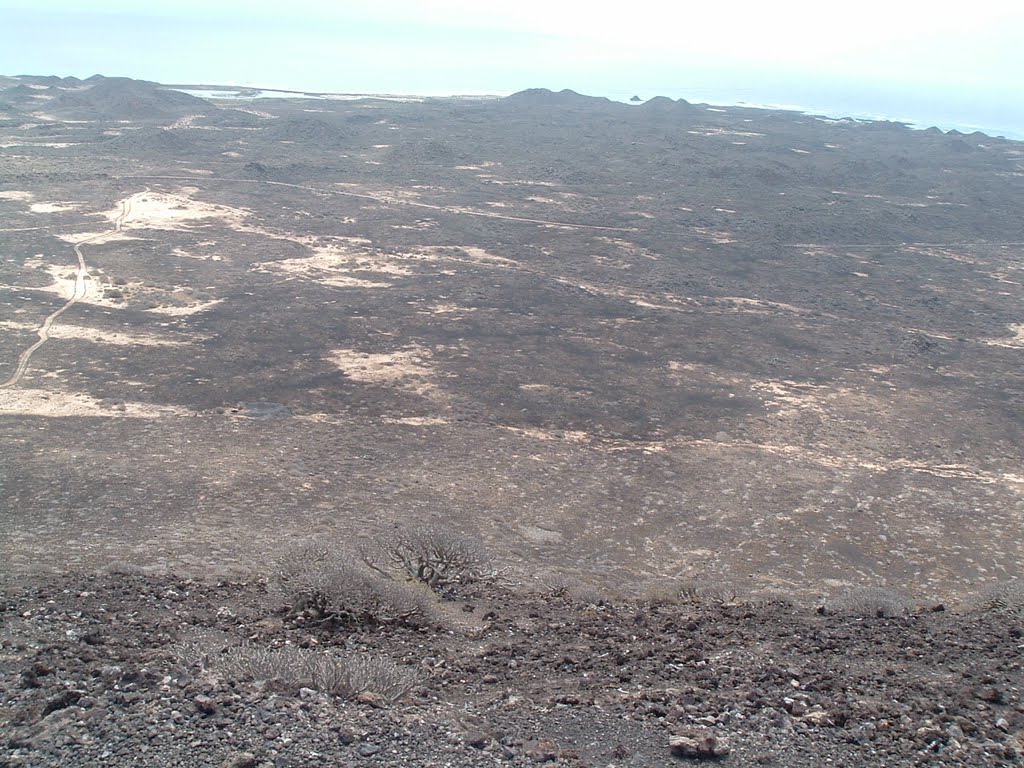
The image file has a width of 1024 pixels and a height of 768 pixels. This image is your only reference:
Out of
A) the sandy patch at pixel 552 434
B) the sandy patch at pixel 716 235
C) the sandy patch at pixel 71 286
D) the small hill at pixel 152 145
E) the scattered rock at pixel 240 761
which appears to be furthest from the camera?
the small hill at pixel 152 145

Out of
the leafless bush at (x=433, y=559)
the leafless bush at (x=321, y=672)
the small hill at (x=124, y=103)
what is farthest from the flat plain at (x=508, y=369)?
the small hill at (x=124, y=103)

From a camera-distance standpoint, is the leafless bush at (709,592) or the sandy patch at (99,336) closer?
the leafless bush at (709,592)

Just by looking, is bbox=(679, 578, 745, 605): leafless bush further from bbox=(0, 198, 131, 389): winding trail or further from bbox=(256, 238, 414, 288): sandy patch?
bbox=(256, 238, 414, 288): sandy patch

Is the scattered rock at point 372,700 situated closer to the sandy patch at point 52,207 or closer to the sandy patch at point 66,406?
the sandy patch at point 66,406

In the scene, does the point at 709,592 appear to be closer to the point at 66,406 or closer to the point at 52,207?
the point at 66,406

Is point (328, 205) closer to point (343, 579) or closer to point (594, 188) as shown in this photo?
point (594, 188)

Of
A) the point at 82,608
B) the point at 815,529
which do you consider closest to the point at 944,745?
the point at 815,529
